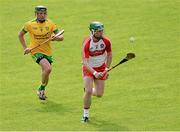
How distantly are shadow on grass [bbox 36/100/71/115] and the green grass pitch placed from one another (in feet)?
0.09

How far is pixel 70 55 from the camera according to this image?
2242cm

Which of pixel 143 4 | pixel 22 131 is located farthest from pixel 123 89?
pixel 143 4

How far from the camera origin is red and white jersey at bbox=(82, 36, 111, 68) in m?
16.1

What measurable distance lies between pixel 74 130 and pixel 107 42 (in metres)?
2.49

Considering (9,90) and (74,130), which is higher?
(9,90)

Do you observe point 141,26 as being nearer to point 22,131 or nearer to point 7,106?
point 7,106

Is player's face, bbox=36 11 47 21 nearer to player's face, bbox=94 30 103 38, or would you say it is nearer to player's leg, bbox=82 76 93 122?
player's face, bbox=94 30 103 38

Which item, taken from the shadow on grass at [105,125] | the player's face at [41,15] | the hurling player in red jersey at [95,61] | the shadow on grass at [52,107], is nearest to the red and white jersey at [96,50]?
the hurling player in red jersey at [95,61]

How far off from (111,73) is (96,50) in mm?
4241

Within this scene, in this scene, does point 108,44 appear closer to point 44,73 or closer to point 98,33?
point 98,33

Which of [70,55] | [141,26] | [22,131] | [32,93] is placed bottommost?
[22,131]

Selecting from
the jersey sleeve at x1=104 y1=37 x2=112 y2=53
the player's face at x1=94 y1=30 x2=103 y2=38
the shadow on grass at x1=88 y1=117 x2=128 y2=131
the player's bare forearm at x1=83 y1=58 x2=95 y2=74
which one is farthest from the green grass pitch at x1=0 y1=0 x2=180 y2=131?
the player's face at x1=94 y1=30 x2=103 y2=38

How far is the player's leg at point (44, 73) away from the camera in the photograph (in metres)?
17.9

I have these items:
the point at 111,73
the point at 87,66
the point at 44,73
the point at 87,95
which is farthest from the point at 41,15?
the point at 111,73
